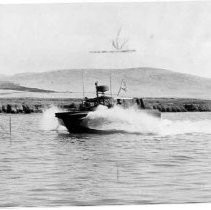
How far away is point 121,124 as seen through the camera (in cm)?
649

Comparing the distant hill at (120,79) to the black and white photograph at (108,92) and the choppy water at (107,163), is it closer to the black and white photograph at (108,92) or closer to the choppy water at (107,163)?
the black and white photograph at (108,92)

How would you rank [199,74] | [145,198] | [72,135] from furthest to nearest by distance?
1. [72,135]
2. [199,74]
3. [145,198]

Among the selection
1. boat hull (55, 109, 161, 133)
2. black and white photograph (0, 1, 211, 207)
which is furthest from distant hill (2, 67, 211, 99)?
boat hull (55, 109, 161, 133)

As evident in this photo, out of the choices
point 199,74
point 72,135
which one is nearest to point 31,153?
point 72,135

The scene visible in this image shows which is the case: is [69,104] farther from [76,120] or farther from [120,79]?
[120,79]

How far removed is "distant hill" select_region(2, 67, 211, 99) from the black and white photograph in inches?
0.4

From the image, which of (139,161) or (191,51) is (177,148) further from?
(191,51)

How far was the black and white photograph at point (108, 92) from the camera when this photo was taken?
19.5 ft

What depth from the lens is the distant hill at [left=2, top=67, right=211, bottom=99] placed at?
6.15 m

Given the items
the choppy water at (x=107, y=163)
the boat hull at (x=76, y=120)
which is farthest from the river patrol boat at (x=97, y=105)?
the choppy water at (x=107, y=163)

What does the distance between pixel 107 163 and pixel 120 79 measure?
35.4 inches

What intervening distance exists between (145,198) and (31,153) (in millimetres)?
1287

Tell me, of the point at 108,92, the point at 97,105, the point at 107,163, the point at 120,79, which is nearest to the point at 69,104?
the point at 97,105

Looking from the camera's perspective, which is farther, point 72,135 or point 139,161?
point 72,135
